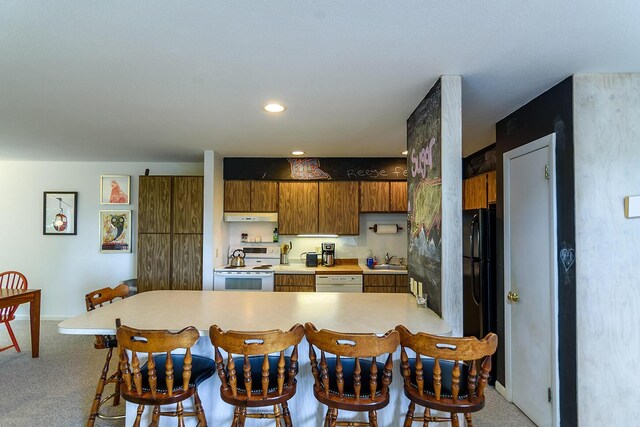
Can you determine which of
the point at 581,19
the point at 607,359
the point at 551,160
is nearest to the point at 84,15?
the point at 581,19

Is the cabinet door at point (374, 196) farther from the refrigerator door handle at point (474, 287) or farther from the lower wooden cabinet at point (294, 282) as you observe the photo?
the refrigerator door handle at point (474, 287)

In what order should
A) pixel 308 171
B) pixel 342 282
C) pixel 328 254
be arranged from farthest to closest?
pixel 328 254 < pixel 308 171 < pixel 342 282

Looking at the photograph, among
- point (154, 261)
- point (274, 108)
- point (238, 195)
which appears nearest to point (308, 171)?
point (238, 195)

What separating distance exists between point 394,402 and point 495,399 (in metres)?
1.37

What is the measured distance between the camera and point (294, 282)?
15.0 feet

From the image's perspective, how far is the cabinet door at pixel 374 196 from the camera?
486cm

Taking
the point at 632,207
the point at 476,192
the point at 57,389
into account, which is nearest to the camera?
the point at 632,207

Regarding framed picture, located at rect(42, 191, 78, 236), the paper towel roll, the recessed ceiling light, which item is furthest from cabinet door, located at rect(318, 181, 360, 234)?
framed picture, located at rect(42, 191, 78, 236)

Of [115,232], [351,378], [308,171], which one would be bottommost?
[351,378]

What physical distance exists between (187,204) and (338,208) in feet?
6.79

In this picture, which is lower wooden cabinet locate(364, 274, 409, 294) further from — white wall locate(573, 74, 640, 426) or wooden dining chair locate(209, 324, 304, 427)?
wooden dining chair locate(209, 324, 304, 427)

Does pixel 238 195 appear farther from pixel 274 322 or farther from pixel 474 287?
pixel 474 287

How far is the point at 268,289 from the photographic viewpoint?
15.0ft

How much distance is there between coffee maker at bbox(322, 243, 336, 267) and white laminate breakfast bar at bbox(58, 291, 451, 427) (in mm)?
2258
